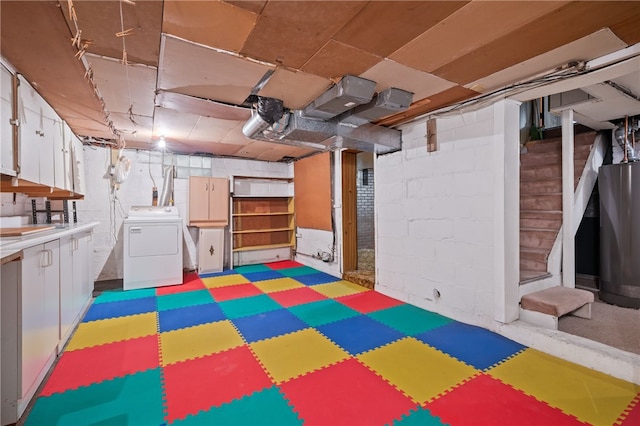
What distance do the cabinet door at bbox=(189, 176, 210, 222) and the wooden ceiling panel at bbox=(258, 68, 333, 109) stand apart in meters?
3.30

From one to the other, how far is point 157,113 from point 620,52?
13.9 ft

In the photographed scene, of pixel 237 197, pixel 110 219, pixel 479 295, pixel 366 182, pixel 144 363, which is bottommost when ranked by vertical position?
pixel 144 363

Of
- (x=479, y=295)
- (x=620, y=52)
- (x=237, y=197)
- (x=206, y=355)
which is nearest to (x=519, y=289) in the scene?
(x=479, y=295)

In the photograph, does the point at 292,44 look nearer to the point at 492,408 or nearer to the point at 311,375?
the point at 311,375

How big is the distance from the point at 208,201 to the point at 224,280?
1642mm

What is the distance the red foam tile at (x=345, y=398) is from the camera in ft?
5.65

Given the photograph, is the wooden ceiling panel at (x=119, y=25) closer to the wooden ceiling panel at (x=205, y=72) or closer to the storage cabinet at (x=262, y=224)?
the wooden ceiling panel at (x=205, y=72)

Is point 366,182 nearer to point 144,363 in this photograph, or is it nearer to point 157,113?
point 157,113

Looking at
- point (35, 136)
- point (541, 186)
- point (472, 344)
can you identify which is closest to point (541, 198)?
point (541, 186)

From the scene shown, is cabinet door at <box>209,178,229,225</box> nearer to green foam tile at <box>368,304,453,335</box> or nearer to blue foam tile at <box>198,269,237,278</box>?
blue foam tile at <box>198,269,237,278</box>

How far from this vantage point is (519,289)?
114 inches

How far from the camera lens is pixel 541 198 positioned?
12.4 ft

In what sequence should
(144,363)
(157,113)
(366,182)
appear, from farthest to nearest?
(366,182) < (157,113) < (144,363)

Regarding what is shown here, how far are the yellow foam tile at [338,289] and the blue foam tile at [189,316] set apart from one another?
1504 mm
